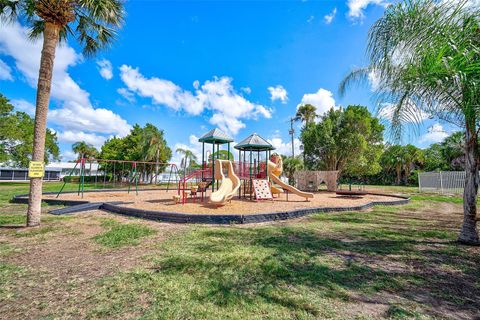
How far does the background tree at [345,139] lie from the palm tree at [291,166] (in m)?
2.42

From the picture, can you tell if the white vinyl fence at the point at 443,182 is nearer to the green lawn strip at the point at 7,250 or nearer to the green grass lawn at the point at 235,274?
the green grass lawn at the point at 235,274

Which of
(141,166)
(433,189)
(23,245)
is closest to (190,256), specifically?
(23,245)

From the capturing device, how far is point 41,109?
624cm

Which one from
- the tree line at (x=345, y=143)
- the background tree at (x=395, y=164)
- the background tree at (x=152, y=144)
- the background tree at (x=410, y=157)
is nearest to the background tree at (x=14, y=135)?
the background tree at (x=152, y=144)

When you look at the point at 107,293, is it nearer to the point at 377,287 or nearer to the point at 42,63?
the point at 377,287

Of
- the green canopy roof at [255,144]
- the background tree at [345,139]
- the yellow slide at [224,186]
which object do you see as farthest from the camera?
the background tree at [345,139]

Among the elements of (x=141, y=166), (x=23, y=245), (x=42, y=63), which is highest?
(x=42, y=63)

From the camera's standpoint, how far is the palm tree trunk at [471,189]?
4.91 m

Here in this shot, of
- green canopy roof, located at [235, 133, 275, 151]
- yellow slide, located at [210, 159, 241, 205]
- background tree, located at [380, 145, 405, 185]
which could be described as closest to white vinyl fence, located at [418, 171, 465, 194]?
green canopy roof, located at [235, 133, 275, 151]

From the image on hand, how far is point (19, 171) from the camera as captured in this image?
4462 cm

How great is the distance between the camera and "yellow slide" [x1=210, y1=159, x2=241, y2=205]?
9445 millimetres

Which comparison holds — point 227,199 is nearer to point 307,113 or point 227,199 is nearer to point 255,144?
point 255,144

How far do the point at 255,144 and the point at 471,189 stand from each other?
10.5 metres

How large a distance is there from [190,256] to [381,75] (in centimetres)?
600
